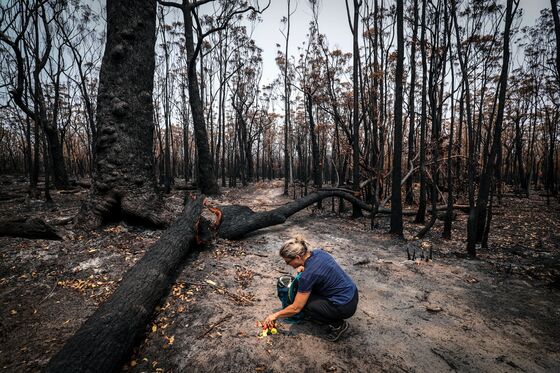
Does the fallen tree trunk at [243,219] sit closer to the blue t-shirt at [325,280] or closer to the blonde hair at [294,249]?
the blonde hair at [294,249]

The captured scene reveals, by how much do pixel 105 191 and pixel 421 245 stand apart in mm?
7113

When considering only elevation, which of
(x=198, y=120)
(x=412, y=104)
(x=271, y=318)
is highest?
(x=198, y=120)

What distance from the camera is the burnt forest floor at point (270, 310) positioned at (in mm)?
2277

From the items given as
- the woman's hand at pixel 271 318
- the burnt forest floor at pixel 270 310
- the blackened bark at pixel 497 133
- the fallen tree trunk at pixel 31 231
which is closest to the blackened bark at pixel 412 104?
the blackened bark at pixel 497 133

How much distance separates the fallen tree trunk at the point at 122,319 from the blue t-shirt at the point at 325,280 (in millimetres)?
1587

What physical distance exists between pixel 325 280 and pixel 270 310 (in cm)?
94

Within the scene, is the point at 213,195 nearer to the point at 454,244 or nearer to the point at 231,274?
the point at 231,274

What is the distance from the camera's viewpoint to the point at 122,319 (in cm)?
221

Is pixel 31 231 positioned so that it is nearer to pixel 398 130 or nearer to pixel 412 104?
pixel 398 130

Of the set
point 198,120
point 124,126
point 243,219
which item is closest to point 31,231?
point 124,126

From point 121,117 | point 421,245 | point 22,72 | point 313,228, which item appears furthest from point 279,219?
point 22,72

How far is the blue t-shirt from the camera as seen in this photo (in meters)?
2.51

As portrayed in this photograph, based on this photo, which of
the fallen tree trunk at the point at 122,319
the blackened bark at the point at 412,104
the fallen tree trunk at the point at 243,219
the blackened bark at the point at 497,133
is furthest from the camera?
the blackened bark at the point at 412,104

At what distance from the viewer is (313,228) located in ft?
23.5
